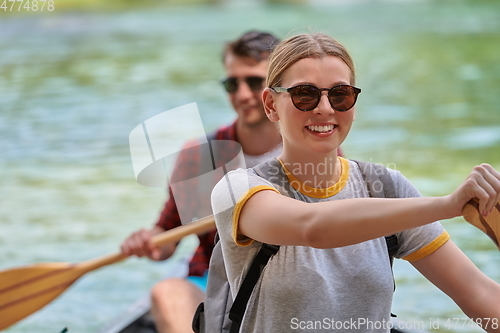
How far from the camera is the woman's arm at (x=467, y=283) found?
1352 millimetres

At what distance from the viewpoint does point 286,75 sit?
136 cm

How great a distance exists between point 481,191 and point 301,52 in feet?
1.48

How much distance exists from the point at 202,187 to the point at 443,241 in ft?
2.04

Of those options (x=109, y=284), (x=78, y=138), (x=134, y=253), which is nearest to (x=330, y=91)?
(x=134, y=253)

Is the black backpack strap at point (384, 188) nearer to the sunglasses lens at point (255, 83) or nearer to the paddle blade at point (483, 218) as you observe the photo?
the paddle blade at point (483, 218)

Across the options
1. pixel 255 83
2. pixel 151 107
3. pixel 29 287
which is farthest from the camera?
pixel 151 107

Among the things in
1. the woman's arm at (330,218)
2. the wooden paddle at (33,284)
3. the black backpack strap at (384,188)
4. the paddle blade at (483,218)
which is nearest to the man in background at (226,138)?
the wooden paddle at (33,284)

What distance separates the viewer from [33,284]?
2.22 meters

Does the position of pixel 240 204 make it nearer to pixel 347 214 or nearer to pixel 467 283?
pixel 347 214

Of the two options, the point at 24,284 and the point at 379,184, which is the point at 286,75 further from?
the point at 24,284

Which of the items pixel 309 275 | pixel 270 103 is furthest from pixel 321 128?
pixel 309 275

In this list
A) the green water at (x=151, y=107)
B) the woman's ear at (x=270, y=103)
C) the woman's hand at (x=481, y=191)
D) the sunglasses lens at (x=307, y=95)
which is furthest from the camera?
the green water at (x=151, y=107)

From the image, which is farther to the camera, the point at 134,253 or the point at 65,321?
the point at 65,321

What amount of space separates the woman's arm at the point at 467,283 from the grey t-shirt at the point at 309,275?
0.09ft
